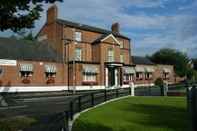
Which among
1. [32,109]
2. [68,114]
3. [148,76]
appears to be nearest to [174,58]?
[148,76]

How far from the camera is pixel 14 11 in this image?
1192 centimetres

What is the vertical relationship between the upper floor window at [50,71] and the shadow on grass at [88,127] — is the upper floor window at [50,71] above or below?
above

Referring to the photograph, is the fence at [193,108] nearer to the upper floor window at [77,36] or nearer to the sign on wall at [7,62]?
the sign on wall at [7,62]

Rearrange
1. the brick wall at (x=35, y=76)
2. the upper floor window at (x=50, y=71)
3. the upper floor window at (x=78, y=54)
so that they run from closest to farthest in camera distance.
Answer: the brick wall at (x=35, y=76), the upper floor window at (x=50, y=71), the upper floor window at (x=78, y=54)

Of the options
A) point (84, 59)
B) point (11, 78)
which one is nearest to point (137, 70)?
point (84, 59)

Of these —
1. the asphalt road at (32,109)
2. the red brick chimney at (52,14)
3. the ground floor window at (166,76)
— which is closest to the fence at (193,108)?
the asphalt road at (32,109)

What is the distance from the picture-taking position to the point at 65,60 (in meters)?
54.1

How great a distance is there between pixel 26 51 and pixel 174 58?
54.3 meters

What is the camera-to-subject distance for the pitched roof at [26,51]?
47.4 meters

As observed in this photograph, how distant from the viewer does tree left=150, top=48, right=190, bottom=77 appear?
9224cm

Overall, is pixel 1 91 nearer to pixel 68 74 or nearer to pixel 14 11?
pixel 68 74

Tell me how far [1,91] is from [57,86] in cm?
941

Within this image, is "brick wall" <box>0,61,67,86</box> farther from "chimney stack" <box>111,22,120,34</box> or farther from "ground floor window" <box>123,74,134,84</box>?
"chimney stack" <box>111,22,120,34</box>

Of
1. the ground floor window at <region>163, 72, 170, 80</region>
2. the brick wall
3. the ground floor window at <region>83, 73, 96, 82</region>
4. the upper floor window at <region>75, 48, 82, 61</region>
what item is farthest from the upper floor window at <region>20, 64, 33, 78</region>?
the ground floor window at <region>163, 72, 170, 80</region>
